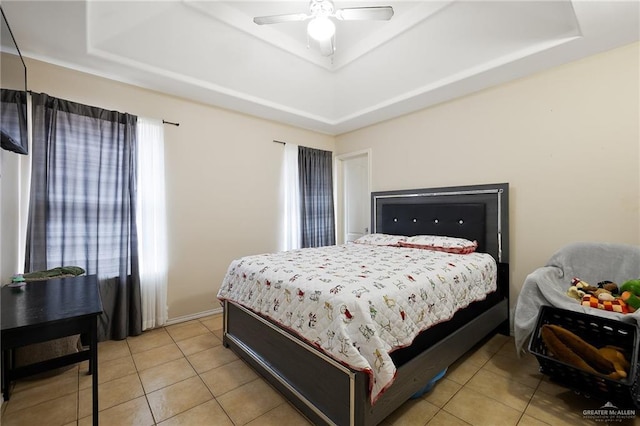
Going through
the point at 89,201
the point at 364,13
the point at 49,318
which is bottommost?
the point at 49,318

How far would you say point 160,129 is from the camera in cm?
296

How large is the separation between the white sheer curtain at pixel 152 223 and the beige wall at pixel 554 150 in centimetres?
313

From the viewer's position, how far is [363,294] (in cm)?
149

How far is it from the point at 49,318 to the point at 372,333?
1.46 meters

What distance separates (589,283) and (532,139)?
1.34m

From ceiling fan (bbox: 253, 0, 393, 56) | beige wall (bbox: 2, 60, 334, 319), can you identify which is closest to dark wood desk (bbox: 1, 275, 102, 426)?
beige wall (bbox: 2, 60, 334, 319)

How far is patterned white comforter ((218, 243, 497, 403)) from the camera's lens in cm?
137

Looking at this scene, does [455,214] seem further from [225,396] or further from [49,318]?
[49,318]

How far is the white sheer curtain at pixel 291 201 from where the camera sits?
4.00 meters

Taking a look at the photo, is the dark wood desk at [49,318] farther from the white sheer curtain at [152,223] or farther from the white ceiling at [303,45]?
the white ceiling at [303,45]

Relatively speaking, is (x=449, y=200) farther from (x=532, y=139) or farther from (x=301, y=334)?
(x=301, y=334)

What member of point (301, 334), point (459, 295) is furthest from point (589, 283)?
point (301, 334)

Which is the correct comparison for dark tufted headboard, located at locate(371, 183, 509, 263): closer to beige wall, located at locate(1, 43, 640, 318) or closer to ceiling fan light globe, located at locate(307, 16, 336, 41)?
beige wall, located at locate(1, 43, 640, 318)

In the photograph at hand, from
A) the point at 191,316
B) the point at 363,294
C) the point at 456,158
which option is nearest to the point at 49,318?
the point at 363,294
